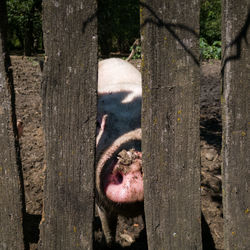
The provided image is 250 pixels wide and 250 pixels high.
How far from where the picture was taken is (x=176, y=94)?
1.41m

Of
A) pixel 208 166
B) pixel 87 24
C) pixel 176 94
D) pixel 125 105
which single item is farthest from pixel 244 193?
pixel 208 166

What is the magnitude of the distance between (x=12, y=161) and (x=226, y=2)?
127cm

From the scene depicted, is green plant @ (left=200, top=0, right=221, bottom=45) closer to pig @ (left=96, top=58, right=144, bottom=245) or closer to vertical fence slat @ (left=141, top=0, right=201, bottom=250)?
pig @ (left=96, top=58, right=144, bottom=245)

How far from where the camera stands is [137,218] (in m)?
3.45

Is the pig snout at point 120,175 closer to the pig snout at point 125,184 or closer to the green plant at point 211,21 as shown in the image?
the pig snout at point 125,184

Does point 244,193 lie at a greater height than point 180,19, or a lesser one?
lesser

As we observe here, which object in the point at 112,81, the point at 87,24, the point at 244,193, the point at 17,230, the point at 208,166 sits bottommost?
the point at 208,166

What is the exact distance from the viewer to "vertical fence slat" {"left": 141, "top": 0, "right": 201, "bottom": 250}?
1.35 metres

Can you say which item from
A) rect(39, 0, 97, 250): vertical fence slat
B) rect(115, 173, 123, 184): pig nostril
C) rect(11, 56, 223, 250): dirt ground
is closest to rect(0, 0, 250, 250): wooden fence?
rect(39, 0, 97, 250): vertical fence slat

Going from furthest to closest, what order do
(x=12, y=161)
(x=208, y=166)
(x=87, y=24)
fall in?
1. (x=208, y=166)
2. (x=12, y=161)
3. (x=87, y=24)

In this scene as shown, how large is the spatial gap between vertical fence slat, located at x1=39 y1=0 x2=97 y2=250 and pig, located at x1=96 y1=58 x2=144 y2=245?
47 cm

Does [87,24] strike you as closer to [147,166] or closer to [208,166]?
[147,166]

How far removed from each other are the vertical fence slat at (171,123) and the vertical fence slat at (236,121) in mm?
147

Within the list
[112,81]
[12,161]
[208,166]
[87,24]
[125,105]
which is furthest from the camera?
[208,166]
